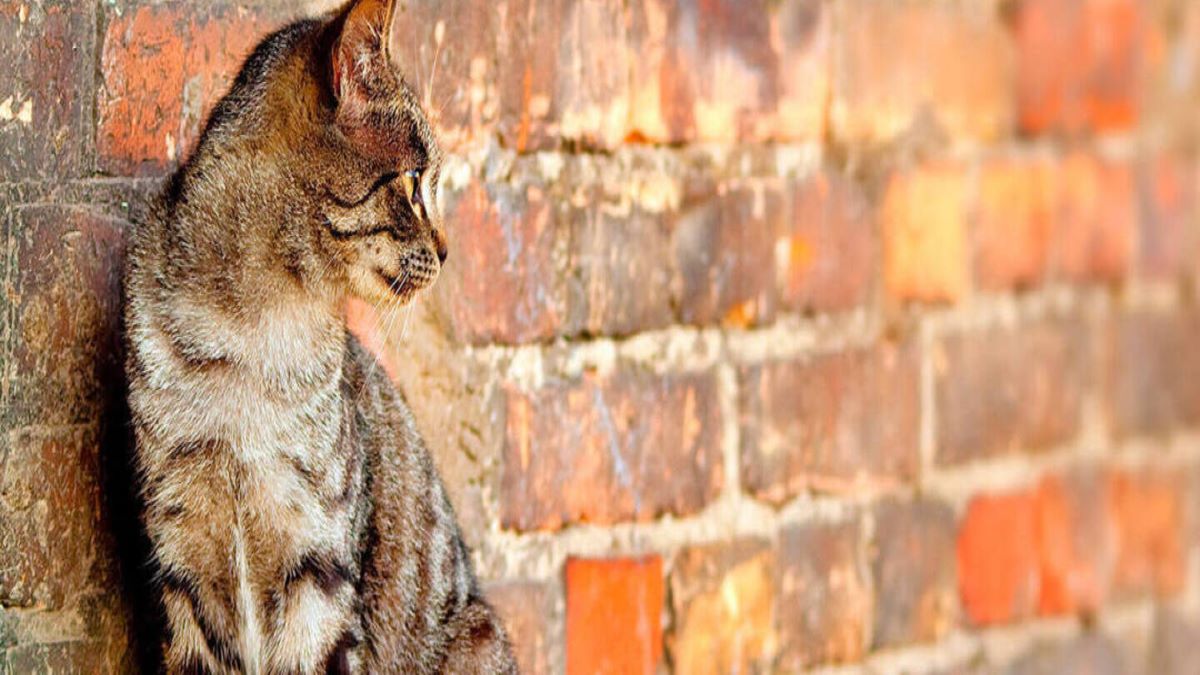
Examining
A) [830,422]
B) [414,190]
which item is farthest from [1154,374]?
[414,190]

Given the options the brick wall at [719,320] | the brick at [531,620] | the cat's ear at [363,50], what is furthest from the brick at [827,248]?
the cat's ear at [363,50]

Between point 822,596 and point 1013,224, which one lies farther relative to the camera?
point 1013,224

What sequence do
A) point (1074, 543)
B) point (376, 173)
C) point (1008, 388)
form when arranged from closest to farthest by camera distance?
1. point (376, 173)
2. point (1008, 388)
3. point (1074, 543)

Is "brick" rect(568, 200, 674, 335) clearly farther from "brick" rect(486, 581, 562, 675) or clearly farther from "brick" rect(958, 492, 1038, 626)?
"brick" rect(958, 492, 1038, 626)

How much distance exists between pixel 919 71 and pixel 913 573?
0.52 m

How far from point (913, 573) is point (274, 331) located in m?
0.82

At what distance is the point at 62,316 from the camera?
1.03 m

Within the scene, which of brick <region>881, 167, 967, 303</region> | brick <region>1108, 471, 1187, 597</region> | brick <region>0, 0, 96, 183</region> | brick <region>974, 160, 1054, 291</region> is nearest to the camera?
brick <region>0, 0, 96, 183</region>

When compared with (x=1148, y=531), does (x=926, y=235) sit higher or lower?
higher

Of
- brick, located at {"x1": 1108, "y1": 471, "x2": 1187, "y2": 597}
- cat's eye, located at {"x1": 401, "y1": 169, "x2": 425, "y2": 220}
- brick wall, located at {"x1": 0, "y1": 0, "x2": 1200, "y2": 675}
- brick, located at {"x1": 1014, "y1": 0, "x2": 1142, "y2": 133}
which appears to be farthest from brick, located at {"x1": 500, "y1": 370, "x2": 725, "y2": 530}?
brick, located at {"x1": 1108, "y1": 471, "x2": 1187, "y2": 597}

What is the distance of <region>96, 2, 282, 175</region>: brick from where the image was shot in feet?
3.40

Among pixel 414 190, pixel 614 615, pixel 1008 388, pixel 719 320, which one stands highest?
pixel 414 190

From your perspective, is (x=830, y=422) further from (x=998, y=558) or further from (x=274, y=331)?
(x=274, y=331)

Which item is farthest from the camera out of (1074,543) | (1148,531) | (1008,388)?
(1148,531)
